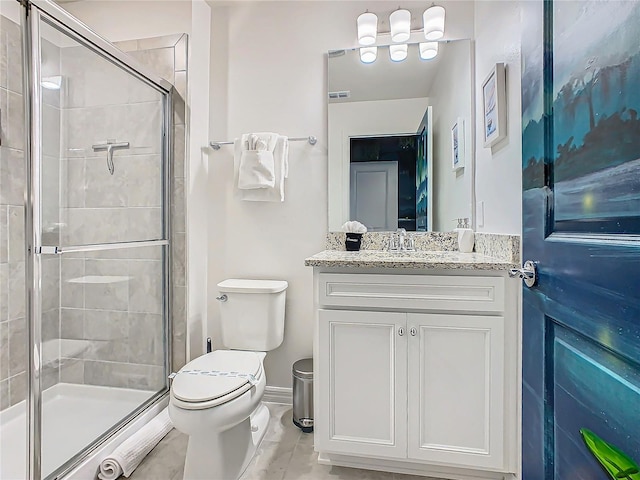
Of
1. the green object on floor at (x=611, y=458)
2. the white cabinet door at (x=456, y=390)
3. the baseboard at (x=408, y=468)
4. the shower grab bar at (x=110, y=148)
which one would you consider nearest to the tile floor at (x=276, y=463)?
the baseboard at (x=408, y=468)

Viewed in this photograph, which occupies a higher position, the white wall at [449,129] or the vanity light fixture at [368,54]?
the vanity light fixture at [368,54]

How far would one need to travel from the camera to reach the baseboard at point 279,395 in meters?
2.10

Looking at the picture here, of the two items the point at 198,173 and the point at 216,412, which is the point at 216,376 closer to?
the point at 216,412

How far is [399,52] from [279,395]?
213cm

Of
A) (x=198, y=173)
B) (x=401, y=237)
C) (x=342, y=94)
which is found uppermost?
(x=342, y=94)

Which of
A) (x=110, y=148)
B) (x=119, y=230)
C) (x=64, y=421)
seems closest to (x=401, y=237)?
(x=119, y=230)

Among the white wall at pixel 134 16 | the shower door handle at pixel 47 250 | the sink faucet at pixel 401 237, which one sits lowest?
the shower door handle at pixel 47 250

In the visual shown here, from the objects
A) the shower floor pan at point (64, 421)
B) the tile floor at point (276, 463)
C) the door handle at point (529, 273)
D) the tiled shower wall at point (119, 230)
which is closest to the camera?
the door handle at point (529, 273)

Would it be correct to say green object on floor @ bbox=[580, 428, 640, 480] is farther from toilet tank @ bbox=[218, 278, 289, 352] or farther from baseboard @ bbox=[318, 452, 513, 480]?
toilet tank @ bbox=[218, 278, 289, 352]

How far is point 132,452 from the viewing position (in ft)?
4.94

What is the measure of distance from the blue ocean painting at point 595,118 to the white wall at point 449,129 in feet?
3.44

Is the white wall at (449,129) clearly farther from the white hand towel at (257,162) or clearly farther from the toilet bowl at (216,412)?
the toilet bowl at (216,412)

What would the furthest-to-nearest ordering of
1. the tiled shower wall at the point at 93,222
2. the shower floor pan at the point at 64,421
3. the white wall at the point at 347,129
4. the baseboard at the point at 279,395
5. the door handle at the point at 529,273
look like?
the baseboard at the point at 279,395 < the white wall at the point at 347,129 < the tiled shower wall at the point at 93,222 < the shower floor pan at the point at 64,421 < the door handle at the point at 529,273

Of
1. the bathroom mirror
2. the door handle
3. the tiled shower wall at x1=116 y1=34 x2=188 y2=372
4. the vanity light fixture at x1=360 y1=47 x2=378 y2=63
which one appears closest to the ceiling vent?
the bathroom mirror
